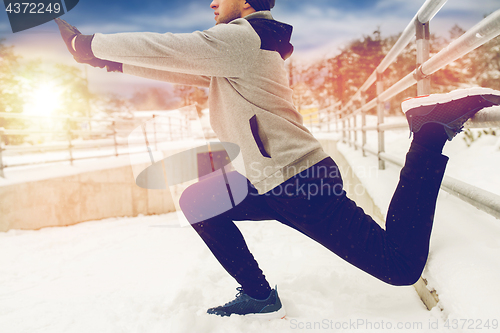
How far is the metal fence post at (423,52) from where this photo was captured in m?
1.40

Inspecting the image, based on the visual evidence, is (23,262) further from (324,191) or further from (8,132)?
(324,191)

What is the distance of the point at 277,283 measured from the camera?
5.09 ft

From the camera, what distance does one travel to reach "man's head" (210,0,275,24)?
1040 mm

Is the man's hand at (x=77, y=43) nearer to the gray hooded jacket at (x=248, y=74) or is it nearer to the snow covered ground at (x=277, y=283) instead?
the gray hooded jacket at (x=248, y=74)

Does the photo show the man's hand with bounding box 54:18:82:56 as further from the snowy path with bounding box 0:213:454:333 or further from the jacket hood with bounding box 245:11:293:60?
the snowy path with bounding box 0:213:454:333

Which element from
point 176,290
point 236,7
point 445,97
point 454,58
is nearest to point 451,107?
point 445,97

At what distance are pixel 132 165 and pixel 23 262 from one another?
A: 2797 millimetres

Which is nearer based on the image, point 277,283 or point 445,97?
point 445,97

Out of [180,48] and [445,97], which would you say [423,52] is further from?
[180,48]

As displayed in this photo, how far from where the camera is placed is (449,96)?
893 mm

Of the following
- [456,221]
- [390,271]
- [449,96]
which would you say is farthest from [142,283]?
[449,96]

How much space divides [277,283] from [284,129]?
0.96 metres

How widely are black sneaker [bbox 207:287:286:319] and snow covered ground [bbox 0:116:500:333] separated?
0.10ft

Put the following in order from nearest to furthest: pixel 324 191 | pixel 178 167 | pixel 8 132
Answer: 1. pixel 324 191
2. pixel 8 132
3. pixel 178 167
